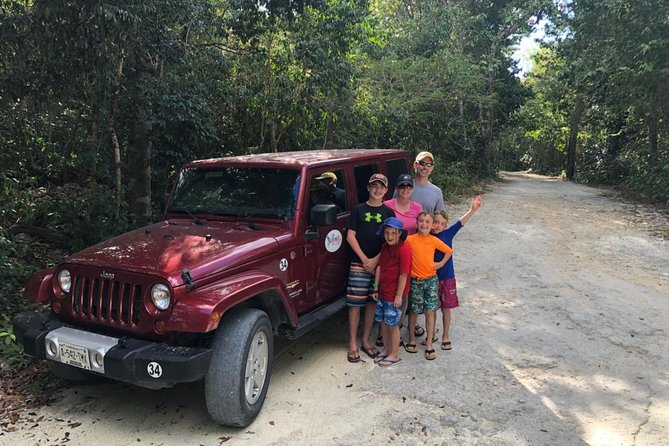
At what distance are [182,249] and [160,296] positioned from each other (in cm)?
48

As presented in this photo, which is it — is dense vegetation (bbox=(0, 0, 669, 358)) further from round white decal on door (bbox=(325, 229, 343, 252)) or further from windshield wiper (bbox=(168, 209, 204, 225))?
round white decal on door (bbox=(325, 229, 343, 252))

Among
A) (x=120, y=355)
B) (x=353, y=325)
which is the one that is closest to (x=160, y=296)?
(x=120, y=355)

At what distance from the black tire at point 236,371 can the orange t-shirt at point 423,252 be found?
1554 millimetres

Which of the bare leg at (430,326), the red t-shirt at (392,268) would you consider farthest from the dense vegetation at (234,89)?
the bare leg at (430,326)

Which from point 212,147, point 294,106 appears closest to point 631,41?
point 294,106

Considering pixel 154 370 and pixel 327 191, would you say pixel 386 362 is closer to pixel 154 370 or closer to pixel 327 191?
pixel 327 191

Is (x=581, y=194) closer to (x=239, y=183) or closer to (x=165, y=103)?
(x=165, y=103)

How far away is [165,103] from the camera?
7.92m

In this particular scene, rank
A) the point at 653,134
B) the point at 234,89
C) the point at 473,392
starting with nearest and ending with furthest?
the point at 473,392
the point at 234,89
the point at 653,134

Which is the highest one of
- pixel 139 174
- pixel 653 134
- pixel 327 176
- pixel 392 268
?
pixel 653 134

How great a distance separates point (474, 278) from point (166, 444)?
16.8ft

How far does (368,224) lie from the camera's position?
4.46 metres

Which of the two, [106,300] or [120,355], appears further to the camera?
[106,300]

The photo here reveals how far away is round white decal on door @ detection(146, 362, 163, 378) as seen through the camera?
3.09 meters
